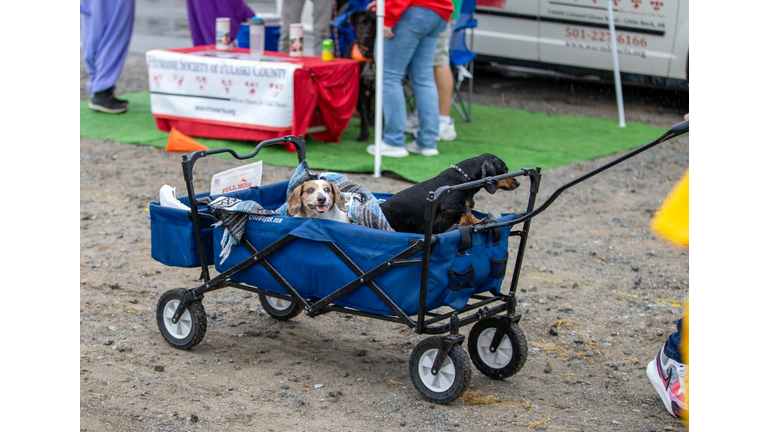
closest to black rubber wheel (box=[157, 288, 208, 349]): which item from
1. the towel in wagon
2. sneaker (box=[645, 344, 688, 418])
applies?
the towel in wagon

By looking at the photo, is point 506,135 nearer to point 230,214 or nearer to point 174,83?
point 174,83

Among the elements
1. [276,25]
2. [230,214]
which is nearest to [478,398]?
[230,214]

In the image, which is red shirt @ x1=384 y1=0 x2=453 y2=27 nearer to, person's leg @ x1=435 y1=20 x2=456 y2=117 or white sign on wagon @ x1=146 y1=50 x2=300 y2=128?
white sign on wagon @ x1=146 y1=50 x2=300 y2=128

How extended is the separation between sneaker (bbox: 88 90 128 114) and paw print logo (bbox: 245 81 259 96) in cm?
238

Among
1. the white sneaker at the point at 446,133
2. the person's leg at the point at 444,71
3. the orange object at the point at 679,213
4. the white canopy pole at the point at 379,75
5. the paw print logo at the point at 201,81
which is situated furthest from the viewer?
the white sneaker at the point at 446,133

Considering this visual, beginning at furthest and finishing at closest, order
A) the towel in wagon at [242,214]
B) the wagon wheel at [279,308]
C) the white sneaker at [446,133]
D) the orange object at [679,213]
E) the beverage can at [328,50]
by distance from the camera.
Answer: the white sneaker at [446,133] < the beverage can at [328,50] < the wagon wheel at [279,308] < the towel in wagon at [242,214] < the orange object at [679,213]

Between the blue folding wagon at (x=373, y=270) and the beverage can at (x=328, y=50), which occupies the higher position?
the beverage can at (x=328, y=50)

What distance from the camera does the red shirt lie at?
6.66 m

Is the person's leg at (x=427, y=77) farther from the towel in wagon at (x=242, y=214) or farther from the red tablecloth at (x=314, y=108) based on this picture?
the towel in wagon at (x=242, y=214)

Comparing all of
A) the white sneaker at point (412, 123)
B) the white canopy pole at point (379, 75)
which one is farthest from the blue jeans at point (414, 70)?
the white sneaker at point (412, 123)

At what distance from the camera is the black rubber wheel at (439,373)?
3.26 m

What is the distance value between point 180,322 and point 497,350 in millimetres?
1397

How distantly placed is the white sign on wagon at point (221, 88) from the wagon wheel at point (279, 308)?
333cm

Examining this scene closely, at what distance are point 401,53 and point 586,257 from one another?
8.28ft
